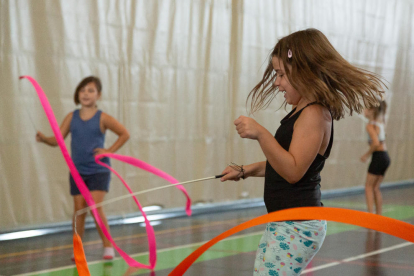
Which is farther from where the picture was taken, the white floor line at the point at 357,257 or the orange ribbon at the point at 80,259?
the white floor line at the point at 357,257

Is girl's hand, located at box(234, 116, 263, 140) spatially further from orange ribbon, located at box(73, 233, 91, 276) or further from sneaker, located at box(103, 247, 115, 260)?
sneaker, located at box(103, 247, 115, 260)

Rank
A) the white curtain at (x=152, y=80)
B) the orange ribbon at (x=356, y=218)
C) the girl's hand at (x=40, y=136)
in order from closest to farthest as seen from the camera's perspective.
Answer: the orange ribbon at (x=356, y=218), the girl's hand at (x=40, y=136), the white curtain at (x=152, y=80)

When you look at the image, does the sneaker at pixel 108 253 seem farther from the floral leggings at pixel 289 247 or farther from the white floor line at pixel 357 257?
the floral leggings at pixel 289 247

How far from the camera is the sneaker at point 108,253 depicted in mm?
5039

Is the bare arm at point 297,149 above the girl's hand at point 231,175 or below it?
above

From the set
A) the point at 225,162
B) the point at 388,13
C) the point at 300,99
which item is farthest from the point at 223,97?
the point at 300,99

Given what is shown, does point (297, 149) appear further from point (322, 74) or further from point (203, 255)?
point (203, 255)

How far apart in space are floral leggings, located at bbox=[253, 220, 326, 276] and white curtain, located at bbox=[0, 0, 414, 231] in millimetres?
4611

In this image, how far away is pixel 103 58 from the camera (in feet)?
23.1

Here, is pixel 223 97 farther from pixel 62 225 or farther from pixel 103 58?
pixel 62 225

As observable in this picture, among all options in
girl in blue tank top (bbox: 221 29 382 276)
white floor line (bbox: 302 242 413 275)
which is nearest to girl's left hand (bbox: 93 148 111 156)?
white floor line (bbox: 302 242 413 275)

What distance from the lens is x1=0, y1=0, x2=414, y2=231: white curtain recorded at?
627 centimetres

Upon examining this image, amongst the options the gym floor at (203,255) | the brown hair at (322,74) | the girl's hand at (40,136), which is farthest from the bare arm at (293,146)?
the girl's hand at (40,136)

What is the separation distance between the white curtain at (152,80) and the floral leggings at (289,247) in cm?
461
